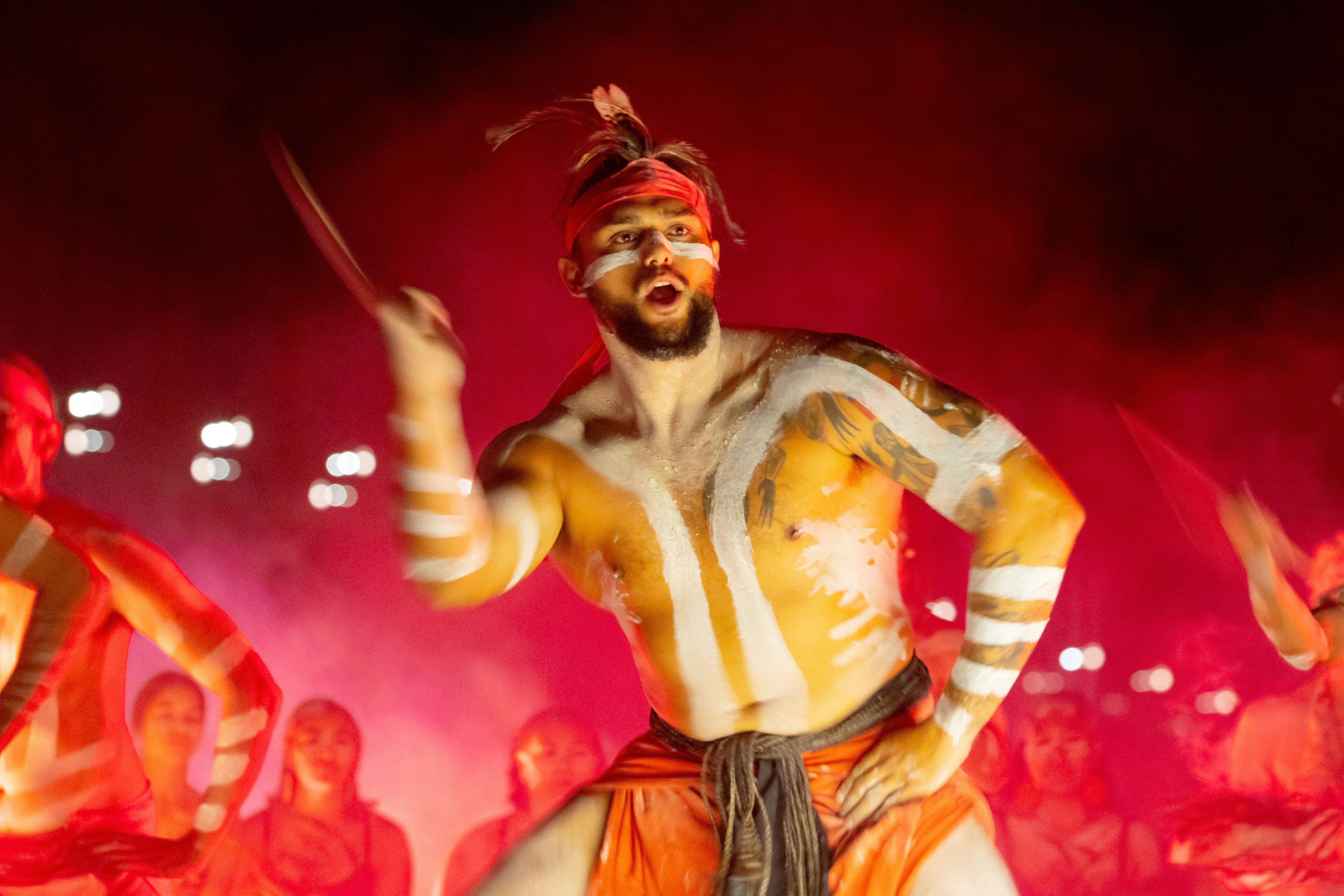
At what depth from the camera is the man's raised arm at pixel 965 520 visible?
1.53 metres

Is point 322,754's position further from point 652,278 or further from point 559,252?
point 652,278

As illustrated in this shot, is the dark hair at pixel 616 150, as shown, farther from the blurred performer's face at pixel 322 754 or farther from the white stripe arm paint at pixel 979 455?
the blurred performer's face at pixel 322 754

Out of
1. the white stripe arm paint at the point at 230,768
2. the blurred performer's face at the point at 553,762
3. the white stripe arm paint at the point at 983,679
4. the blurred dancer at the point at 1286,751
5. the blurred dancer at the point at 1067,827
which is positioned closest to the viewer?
the white stripe arm paint at the point at 983,679

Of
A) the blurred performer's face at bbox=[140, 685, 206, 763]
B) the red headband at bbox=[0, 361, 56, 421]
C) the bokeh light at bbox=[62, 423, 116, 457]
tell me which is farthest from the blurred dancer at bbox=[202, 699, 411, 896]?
the red headband at bbox=[0, 361, 56, 421]

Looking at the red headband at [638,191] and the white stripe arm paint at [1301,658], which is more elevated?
the red headband at [638,191]

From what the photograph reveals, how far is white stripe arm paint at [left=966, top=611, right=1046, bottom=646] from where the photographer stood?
154 centimetres

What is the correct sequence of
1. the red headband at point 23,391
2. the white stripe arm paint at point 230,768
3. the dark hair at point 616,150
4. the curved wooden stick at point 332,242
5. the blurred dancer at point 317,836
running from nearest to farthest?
the curved wooden stick at point 332,242, the dark hair at point 616,150, the white stripe arm paint at point 230,768, the red headband at point 23,391, the blurred dancer at point 317,836

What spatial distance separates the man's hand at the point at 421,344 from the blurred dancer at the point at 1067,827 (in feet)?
9.65

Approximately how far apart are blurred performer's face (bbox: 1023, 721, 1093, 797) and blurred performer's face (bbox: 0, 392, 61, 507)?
325 centimetres

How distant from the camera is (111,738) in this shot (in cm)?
275

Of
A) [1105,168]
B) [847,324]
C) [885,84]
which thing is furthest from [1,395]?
[1105,168]

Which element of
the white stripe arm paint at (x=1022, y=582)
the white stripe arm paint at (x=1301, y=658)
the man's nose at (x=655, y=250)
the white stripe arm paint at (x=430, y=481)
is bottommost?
the white stripe arm paint at (x=1301, y=658)

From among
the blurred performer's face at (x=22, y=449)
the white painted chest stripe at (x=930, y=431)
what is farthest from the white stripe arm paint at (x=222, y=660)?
the white painted chest stripe at (x=930, y=431)

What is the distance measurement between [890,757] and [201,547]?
2934 mm
